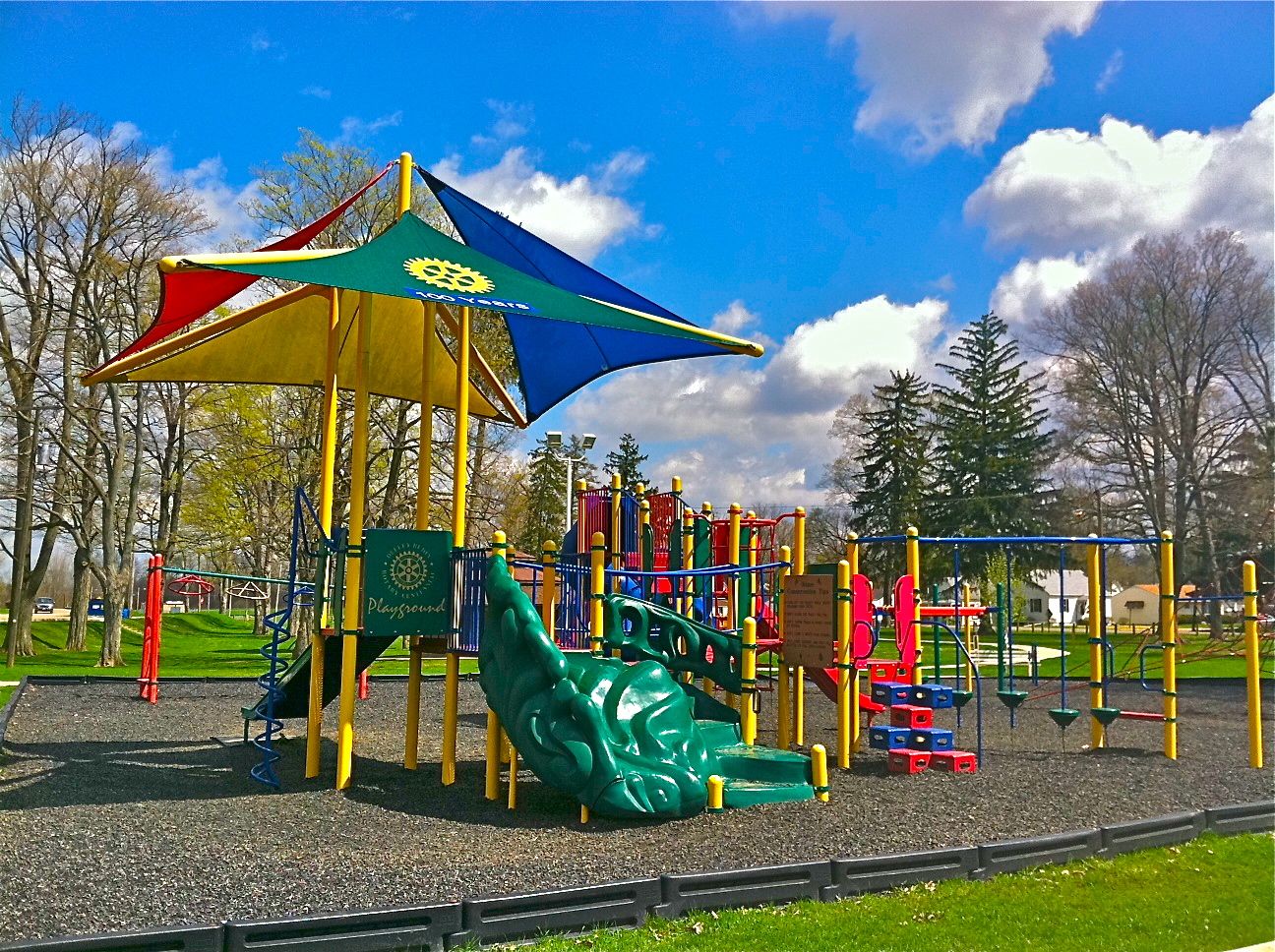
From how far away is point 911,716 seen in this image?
435 inches

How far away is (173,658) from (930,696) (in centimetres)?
2635

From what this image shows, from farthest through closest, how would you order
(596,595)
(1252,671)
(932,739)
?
(1252,671)
(932,739)
(596,595)

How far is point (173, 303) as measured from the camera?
33.3ft

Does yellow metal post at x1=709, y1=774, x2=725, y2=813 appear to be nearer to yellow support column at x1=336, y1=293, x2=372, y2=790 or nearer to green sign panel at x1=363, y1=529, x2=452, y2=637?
green sign panel at x1=363, y1=529, x2=452, y2=637

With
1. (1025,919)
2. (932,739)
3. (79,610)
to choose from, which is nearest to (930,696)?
(932,739)

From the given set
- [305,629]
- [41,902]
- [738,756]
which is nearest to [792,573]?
[738,756]

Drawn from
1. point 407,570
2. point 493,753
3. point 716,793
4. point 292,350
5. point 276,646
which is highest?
point 292,350

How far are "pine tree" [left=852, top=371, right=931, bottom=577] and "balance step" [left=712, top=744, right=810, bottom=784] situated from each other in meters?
36.5

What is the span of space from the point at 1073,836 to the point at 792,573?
16.3 feet

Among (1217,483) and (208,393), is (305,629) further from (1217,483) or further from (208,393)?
(1217,483)

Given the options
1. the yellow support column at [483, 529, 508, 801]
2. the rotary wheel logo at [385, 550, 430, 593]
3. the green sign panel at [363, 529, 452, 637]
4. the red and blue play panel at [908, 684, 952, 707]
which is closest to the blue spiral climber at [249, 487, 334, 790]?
the green sign panel at [363, 529, 452, 637]

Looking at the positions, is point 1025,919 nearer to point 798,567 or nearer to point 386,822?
point 386,822

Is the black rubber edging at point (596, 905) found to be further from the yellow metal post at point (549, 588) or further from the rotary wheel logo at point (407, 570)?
the rotary wheel logo at point (407, 570)

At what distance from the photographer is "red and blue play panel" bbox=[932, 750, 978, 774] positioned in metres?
10.7
